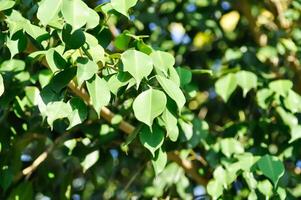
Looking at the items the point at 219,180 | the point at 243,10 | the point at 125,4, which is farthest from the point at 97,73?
the point at 243,10

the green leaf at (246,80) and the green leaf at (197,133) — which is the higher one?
the green leaf at (246,80)

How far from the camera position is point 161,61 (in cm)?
140

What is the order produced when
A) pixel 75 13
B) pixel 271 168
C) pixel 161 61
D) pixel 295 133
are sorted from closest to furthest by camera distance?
pixel 75 13, pixel 161 61, pixel 271 168, pixel 295 133

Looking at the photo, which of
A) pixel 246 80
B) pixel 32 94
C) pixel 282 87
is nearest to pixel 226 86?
pixel 246 80

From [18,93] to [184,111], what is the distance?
0.51m

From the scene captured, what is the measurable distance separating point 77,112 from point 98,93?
77 millimetres

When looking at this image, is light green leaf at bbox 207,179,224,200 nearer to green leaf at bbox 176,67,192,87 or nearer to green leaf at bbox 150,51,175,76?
green leaf at bbox 176,67,192,87

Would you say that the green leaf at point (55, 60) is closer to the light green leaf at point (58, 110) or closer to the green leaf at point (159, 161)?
the light green leaf at point (58, 110)

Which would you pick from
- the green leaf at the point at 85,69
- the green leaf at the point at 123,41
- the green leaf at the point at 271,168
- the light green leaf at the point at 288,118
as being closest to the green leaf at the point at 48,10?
the green leaf at the point at 85,69

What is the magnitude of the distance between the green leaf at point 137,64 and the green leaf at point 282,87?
0.68 metres

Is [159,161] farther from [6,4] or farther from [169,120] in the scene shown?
[6,4]

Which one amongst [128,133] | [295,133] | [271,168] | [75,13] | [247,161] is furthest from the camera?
[128,133]

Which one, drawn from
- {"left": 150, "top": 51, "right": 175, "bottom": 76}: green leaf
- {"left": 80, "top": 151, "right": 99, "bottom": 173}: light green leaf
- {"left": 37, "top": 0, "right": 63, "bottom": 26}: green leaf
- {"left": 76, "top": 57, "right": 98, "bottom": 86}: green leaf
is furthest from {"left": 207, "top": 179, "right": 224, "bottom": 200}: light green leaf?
{"left": 37, "top": 0, "right": 63, "bottom": 26}: green leaf

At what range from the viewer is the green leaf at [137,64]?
4.22ft
